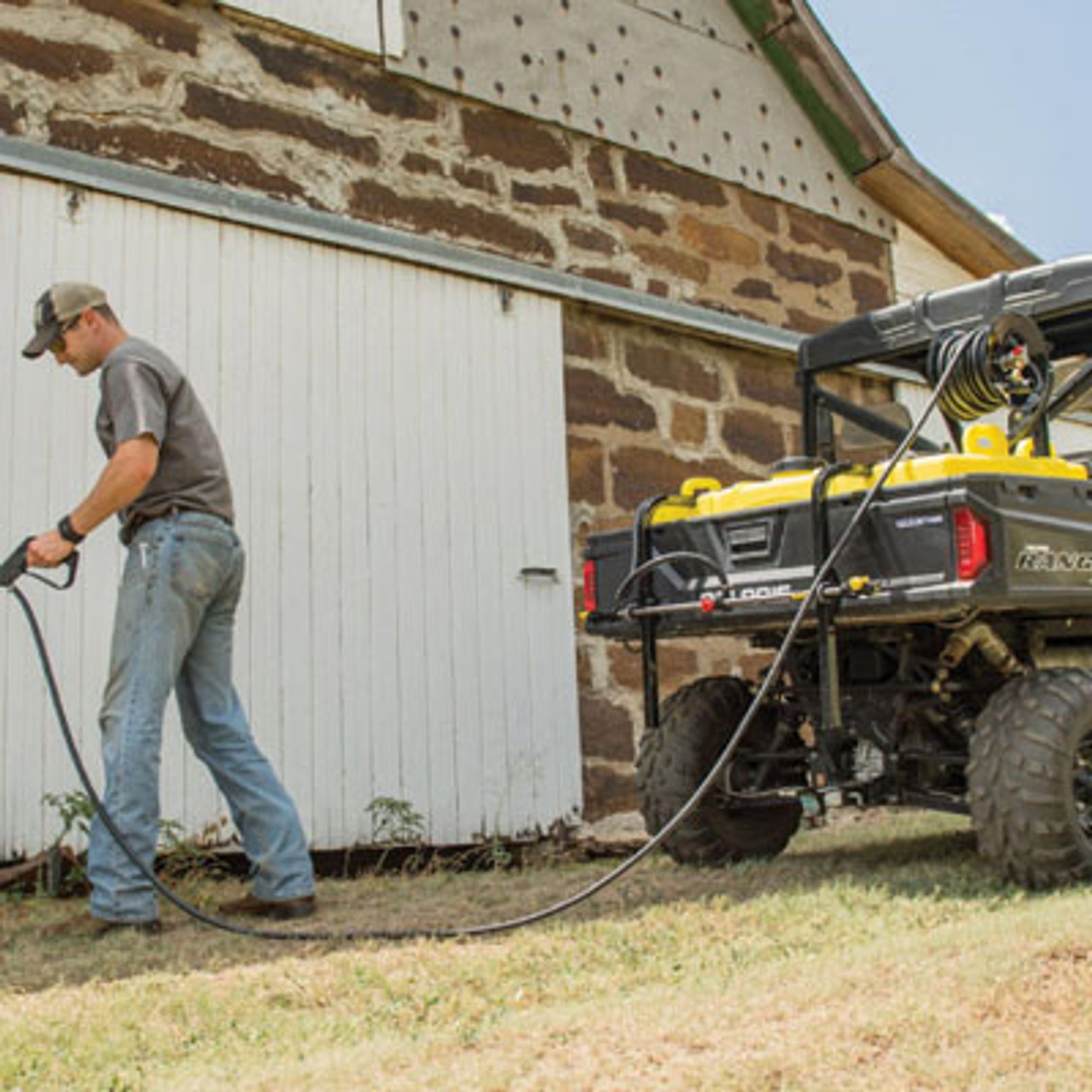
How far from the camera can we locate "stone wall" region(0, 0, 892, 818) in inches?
231

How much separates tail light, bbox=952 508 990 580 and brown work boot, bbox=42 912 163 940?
261 centimetres

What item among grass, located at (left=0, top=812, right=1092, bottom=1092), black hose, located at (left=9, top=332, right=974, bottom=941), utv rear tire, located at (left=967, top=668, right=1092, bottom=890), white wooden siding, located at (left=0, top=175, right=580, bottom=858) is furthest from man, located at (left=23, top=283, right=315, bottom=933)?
utv rear tire, located at (left=967, top=668, right=1092, bottom=890)

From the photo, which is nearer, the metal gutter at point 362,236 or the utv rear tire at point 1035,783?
the utv rear tire at point 1035,783

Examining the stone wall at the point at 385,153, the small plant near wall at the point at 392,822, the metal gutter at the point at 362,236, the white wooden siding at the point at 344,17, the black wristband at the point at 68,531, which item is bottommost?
the small plant near wall at the point at 392,822

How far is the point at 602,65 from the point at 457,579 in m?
3.14

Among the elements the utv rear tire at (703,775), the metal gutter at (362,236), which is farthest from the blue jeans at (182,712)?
the metal gutter at (362,236)

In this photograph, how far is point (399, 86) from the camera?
6777 mm

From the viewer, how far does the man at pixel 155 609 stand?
4.21 metres

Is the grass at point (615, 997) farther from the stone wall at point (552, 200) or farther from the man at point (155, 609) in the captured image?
the stone wall at point (552, 200)

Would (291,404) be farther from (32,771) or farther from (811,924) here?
(811,924)

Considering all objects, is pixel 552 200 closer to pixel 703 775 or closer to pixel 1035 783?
pixel 703 775

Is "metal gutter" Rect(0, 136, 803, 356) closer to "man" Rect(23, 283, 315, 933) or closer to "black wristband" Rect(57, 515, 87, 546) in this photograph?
"man" Rect(23, 283, 315, 933)

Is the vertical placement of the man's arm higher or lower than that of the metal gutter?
lower

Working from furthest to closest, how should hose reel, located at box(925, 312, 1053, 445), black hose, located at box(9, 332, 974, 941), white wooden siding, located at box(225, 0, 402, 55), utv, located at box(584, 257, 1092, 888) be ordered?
white wooden siding, located at box(225, 0, 402, 55)
hose reel, located at box(925, 312, 1053, 445)
utv, located at box(584, 257, 1092, 888)
black hose, located at box(9, 332, 974, 941)
